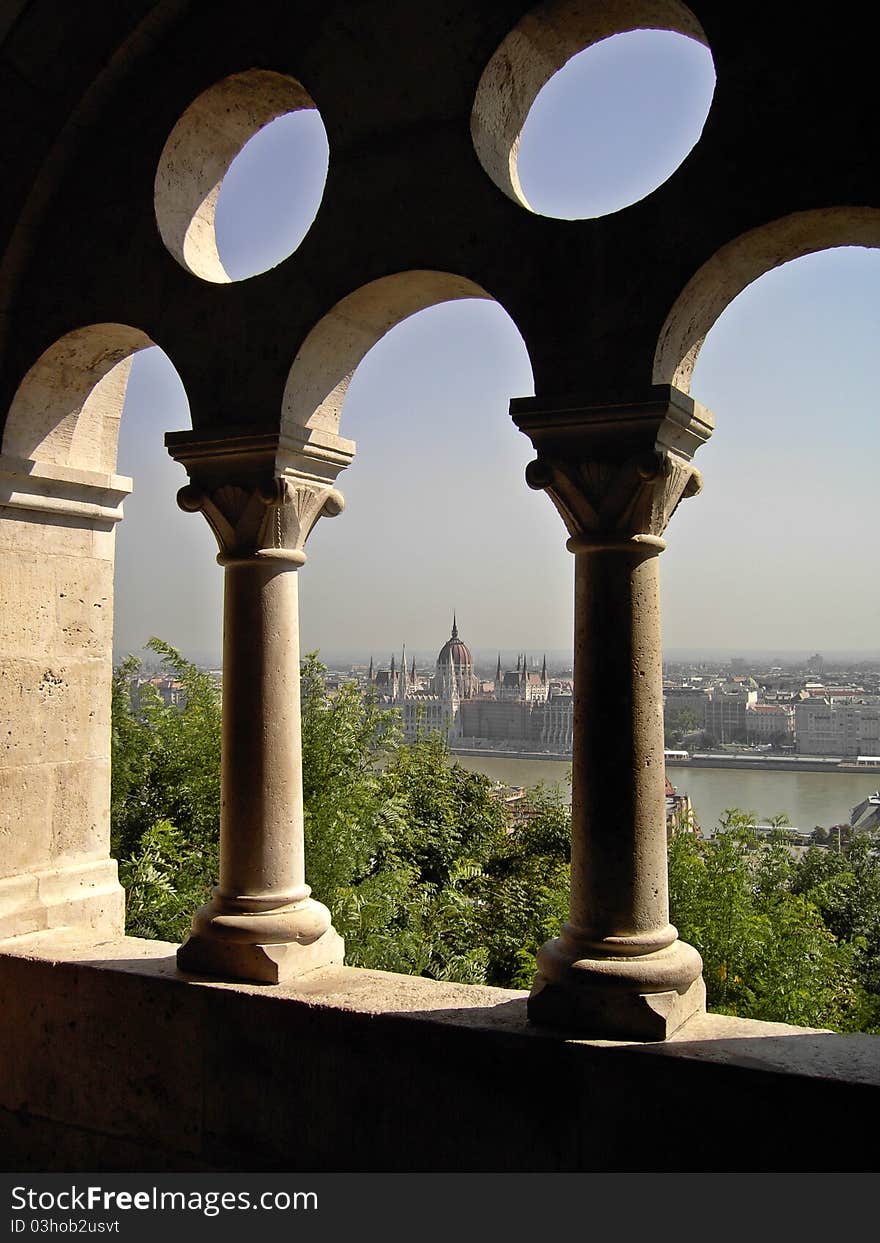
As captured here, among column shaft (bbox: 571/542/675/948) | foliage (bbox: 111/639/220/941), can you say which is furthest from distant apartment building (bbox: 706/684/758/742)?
column shaft (bbox: 571/542/675/948)

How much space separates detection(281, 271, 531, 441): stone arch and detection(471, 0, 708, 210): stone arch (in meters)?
0.49

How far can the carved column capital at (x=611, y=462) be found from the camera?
11.4ft

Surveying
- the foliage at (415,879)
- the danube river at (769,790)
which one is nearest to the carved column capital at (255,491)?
the foliage at (415,879)

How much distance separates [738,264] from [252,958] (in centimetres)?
305

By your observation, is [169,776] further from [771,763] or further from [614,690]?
[614,690]

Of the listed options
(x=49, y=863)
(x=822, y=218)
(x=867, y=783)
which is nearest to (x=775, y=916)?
(x=867, y=783)

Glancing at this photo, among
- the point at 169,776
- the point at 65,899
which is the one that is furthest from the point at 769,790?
the point at 65,899

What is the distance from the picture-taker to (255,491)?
425 cm

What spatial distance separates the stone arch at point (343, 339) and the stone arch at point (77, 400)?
0.94 metres

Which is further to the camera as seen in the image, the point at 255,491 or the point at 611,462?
the point at 255,491

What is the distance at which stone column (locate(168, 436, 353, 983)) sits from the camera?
4199mm

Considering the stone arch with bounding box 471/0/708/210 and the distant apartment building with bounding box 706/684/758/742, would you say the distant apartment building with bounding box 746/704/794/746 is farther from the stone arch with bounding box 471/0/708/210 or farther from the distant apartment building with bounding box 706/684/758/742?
the stone arch with bounding box 471/0/708/210
